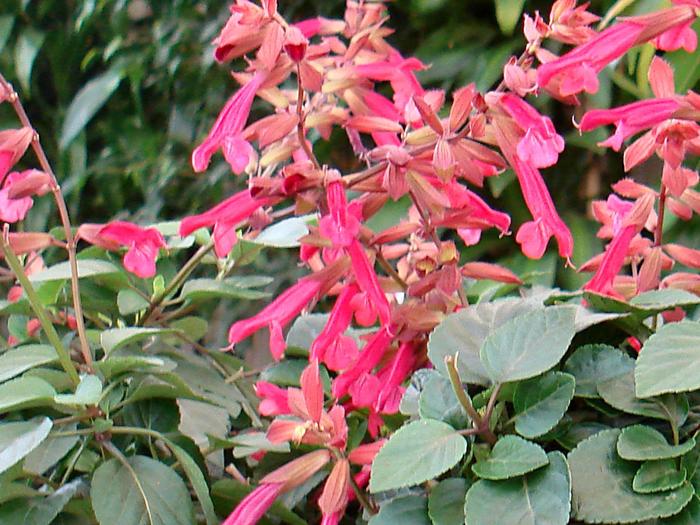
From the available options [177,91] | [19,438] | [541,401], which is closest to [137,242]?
[19,438]

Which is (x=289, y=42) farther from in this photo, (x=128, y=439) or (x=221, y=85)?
(x=221, y=85)

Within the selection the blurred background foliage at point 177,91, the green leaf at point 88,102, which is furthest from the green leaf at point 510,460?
the green leaf at point 88,102

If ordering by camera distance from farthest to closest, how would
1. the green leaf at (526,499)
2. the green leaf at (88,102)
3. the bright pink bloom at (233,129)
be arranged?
the green leaf at (88,102) < the bright pink bloom at (233,129) < the green leaf at (526,499)

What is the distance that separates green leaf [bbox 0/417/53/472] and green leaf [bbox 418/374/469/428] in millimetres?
165

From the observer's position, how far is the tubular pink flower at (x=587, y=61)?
0.40m

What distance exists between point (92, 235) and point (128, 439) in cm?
12

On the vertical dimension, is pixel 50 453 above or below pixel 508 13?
above

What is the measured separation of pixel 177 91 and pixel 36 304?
1312 millimetres

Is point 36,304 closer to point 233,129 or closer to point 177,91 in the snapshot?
point 233,129

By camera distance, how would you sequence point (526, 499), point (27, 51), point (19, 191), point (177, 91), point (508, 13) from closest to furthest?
point (526, 499)
point (19, 191)
point (508, 13)
point (177, 91)
point (27, 51)

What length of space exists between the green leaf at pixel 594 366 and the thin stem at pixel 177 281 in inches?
8.8

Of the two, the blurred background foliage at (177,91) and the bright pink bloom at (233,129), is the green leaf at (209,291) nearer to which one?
the bright pink bloom at (233,129)

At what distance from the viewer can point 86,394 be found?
38 cm

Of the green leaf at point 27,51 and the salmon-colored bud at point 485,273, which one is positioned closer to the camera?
the salmon-colored bud at point 485,273
